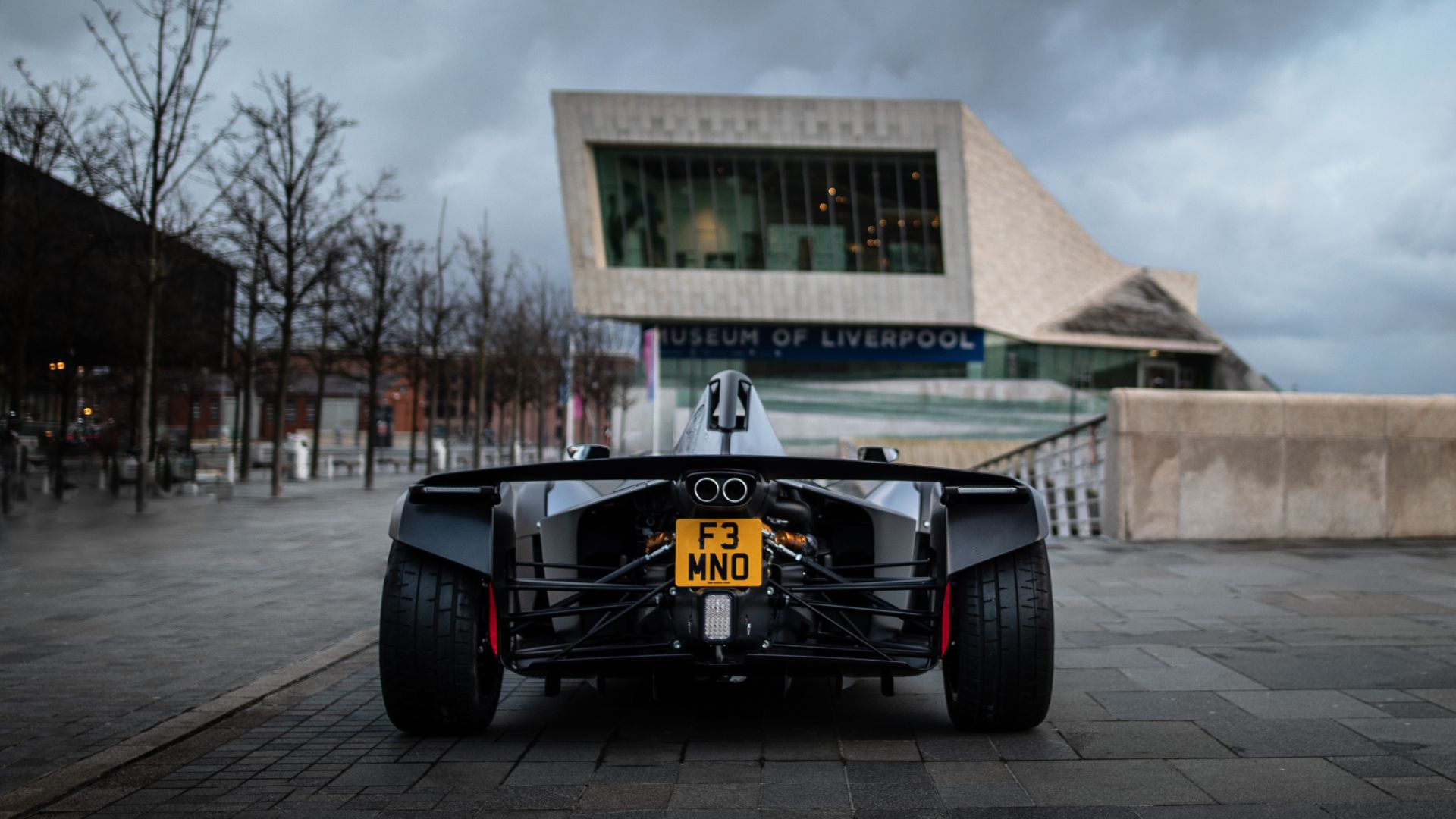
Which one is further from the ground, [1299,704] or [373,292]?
[373,292]

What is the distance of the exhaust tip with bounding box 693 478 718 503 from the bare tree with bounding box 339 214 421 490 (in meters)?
24.1

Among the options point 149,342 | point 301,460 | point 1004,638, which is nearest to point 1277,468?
point 1004,638

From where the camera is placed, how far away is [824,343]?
46.9 metres

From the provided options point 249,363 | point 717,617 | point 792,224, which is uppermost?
point 792,224

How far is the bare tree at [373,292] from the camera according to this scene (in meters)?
27.0

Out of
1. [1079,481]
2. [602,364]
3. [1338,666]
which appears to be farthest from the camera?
[602,364]

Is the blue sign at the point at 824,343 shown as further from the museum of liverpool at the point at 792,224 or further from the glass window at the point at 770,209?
the glass window at the point at 770,209

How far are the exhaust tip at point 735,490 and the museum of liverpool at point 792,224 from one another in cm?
3909

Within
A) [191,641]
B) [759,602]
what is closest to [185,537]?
[191,641]

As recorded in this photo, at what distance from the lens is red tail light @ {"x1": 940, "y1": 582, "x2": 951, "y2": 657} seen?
3.83 metres

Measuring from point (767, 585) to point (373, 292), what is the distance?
86.4 feet

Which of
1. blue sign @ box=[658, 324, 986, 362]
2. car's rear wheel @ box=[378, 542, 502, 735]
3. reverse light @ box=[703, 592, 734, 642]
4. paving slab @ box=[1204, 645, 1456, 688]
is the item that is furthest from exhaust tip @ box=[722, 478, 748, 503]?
blue sign @ box=[658, 324, 986, 362]

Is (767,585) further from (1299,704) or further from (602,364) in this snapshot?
(602,364)


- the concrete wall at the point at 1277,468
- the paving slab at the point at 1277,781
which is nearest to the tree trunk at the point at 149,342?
the concrete wall at the point at 1277,468
